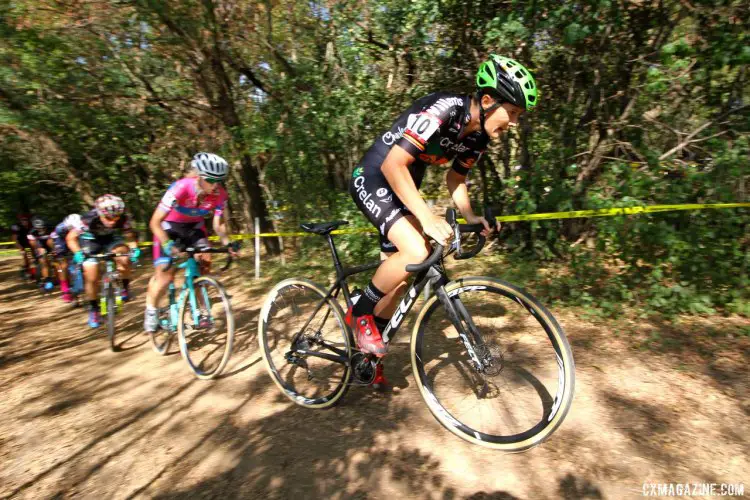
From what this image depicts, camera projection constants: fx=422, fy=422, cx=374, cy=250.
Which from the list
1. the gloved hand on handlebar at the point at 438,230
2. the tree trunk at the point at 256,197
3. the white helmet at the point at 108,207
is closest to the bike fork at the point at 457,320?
the gloved hand on handlebar at the point at 438,230

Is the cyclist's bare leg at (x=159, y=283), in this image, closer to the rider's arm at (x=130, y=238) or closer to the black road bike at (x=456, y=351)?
the rider's arm at (x=130, y=238)

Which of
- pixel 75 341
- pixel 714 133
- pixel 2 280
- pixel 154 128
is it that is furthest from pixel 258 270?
pixel 2 280

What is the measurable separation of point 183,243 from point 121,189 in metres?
9.25

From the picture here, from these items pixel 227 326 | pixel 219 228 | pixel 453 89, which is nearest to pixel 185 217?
pixel 219 228

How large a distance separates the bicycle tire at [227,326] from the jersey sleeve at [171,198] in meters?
0.81

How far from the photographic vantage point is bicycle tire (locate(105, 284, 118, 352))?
5309 mm

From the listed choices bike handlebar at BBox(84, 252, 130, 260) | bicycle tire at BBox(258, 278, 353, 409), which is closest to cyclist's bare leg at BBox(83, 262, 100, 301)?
bike handlebar at BBox(84, 252, 130, 260)

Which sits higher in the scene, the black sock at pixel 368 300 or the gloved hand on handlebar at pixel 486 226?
the gloved hand on handlebar at pixel 486 226

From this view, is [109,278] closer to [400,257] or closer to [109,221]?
[109,221]

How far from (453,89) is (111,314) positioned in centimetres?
586

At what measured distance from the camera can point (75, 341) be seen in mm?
5820

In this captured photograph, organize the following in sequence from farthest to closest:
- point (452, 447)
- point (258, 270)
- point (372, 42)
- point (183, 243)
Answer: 1. point (258, 270)
2. point (372, 42)
3. point (183, 243)
4. point (452, 447)

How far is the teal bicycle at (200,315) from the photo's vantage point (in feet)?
13.8

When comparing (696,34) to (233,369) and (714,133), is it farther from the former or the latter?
(233,369)
